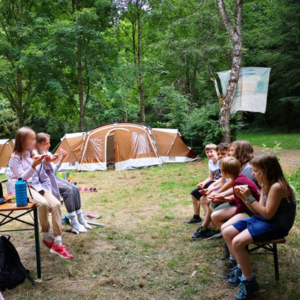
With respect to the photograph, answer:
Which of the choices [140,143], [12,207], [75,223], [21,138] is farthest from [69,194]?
[140,143]

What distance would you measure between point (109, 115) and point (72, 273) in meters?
18.3

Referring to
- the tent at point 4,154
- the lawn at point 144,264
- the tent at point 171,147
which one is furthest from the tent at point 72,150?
the lawn at point 144,264

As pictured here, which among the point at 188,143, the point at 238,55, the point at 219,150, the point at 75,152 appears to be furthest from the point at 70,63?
the point at 219,150

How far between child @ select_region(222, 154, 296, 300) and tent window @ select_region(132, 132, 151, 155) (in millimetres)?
7691

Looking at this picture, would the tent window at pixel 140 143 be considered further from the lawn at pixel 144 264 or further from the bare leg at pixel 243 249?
the bare leg at pixel 243 249

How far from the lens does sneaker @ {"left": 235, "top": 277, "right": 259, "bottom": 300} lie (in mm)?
2111

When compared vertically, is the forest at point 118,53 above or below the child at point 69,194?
above

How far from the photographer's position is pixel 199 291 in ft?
7.57

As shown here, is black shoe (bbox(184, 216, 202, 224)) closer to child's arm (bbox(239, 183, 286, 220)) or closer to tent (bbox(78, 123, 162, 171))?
child's arm (bbox(239, 183, 286, 220))

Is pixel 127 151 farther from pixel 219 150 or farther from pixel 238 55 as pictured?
pixel 219 150

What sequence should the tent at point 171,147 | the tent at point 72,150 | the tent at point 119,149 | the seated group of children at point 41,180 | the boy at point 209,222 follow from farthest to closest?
the tent at point 171,147, the tent at point 72,150, the tent at point 119,149, the boy at point 209,222, the seated group of children at point 41,180

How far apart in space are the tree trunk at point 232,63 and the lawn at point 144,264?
16.9 feet

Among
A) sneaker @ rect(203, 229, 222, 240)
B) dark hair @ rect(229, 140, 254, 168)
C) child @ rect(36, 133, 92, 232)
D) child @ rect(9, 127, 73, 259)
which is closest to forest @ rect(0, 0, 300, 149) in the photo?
sneaker @ rect(203, 229, 222, 240)

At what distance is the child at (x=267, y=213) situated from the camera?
82.0 inches
